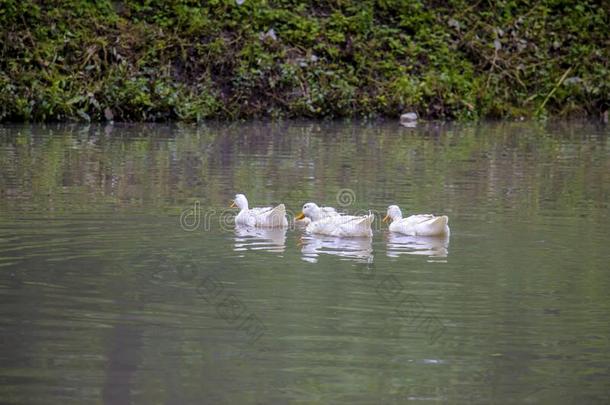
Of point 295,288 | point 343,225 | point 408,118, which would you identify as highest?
point 408,118

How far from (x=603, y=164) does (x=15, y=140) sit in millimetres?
8972

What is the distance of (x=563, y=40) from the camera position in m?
29.2

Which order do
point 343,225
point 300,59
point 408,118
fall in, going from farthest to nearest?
point 300,59
point 408,118
point 343,225

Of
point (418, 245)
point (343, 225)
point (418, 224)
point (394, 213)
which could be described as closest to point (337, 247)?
point (343, 225)

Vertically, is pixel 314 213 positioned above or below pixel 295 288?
above

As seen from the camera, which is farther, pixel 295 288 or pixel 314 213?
pixel 314 213

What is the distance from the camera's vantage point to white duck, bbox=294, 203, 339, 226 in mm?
12227

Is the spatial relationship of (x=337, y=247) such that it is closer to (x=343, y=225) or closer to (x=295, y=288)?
(x=343, y=225)

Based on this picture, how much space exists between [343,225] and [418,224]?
68 centimetres

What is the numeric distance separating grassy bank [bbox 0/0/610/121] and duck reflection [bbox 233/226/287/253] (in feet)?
40.7

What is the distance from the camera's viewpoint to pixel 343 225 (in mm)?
11516

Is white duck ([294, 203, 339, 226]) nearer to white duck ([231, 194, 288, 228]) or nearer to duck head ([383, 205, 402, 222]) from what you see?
white duck ([231, 194, 288, 228])

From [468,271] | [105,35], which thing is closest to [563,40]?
[105,35]

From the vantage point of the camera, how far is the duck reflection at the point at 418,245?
420 inches
